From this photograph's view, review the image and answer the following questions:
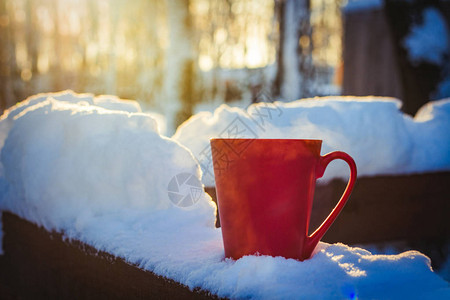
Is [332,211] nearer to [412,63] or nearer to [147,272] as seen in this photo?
[147,272]

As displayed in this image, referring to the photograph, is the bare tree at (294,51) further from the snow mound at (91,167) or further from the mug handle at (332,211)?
the mug handle at (332,211)

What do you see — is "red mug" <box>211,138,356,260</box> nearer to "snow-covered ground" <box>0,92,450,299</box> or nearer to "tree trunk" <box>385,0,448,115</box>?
"snow-covered ground" <box>0,92,450,299</box>

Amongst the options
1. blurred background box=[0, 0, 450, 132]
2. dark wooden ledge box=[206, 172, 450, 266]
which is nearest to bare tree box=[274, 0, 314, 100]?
blurred background box=[0, 0, 450, 132]

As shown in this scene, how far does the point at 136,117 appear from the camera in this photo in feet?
2.95

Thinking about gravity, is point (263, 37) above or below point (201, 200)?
above

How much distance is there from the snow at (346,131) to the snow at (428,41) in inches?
40.0

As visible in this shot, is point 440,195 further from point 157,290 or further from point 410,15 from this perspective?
point 410,15

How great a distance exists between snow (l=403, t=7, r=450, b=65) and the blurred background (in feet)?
7.88

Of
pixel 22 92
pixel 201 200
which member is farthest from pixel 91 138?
pixel 22 92

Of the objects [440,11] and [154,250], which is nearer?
[154,250]

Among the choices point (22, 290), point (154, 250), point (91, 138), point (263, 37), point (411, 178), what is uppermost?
point (263, 37)

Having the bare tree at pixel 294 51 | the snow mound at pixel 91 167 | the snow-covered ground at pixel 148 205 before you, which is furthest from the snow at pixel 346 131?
the bare tree at pixel 294 51

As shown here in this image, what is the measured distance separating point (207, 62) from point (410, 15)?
336 centimetres

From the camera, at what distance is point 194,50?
513 centimetres
